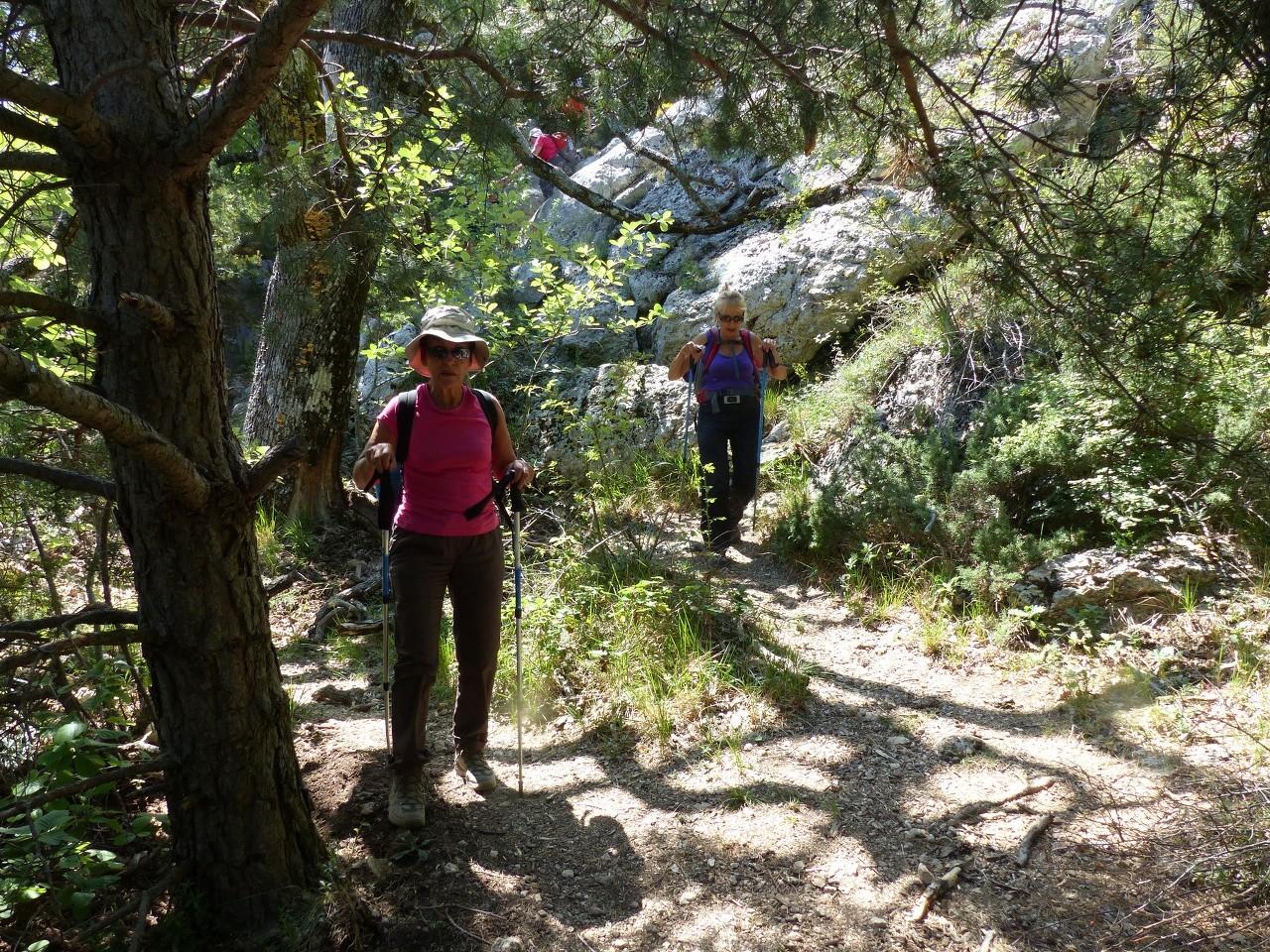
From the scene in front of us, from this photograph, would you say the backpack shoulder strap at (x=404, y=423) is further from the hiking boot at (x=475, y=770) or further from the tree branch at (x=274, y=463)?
the hiking boot at (x=475, y=770)

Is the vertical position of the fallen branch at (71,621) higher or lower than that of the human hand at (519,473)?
lower

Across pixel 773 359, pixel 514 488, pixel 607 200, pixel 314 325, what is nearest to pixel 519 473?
pixel 514 488

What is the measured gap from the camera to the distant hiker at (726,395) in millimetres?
6531

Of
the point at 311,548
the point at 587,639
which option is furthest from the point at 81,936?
the point at 311,548

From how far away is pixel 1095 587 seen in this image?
461 cm

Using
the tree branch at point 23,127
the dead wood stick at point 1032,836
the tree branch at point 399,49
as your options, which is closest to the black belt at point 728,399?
the tree branch at point 399,49

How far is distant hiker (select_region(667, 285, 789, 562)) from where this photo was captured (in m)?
6.53

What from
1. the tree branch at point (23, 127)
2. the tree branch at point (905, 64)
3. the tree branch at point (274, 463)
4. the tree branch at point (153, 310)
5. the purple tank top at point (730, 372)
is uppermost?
the tree branch at point (905, 64)

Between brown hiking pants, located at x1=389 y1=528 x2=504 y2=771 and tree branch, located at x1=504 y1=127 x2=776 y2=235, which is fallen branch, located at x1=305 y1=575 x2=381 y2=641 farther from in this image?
tree branch, located at x1=504 y1=127 x2=776 y2=235

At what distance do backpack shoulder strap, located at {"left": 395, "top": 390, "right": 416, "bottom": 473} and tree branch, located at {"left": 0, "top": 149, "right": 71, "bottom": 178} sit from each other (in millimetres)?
1436

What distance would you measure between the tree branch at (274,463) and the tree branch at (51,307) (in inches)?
24.2

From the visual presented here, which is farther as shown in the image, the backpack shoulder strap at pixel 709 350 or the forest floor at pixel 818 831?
the backpack shoulder strap at pixel 709 350

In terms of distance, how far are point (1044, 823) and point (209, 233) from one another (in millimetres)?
3837

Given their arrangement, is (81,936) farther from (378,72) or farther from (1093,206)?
(378,72)
